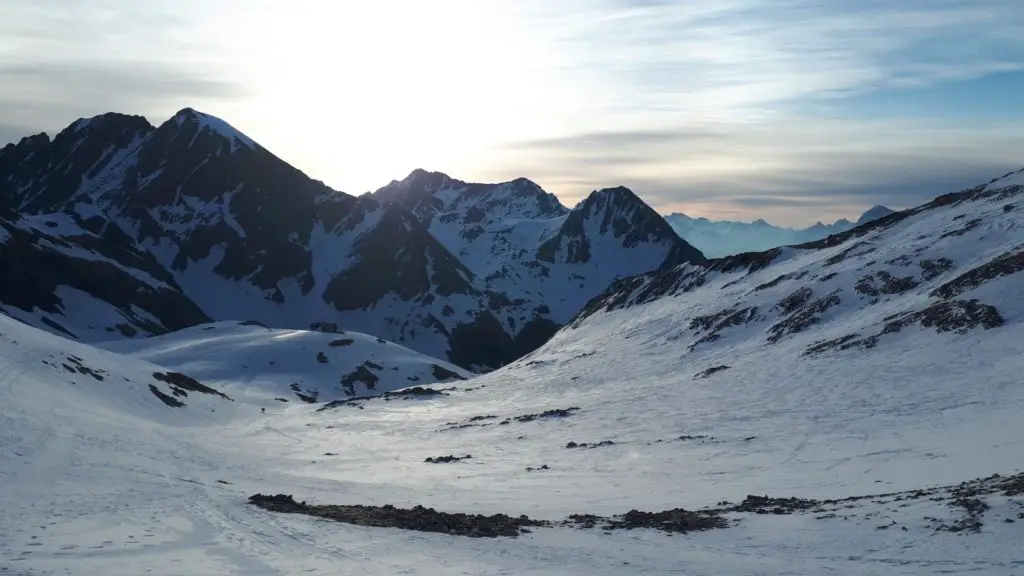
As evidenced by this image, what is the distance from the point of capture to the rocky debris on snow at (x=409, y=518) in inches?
806

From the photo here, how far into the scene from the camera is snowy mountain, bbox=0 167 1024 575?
17469 mm

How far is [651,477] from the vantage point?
98.9 feet

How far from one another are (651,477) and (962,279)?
36.9 meters

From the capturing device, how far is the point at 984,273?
176ft

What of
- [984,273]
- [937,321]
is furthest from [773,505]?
[984,273]

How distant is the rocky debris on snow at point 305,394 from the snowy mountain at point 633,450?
18.1m

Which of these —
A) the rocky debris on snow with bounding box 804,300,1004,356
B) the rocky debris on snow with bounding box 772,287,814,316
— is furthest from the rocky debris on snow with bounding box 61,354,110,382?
the rocky debris on snow with bounding box 772,287,814,316

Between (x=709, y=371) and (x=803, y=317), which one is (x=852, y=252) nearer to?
(x=803, y=317)

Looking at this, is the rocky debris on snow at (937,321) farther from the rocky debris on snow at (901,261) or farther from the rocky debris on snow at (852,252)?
the rocky debris on snow at (852,252)

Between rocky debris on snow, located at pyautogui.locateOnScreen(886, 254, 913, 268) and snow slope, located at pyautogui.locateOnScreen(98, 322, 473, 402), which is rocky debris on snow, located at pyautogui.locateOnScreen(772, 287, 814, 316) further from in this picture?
snow slope, located at pyautogui.locateOnScreen(98, 322, 473, 402)

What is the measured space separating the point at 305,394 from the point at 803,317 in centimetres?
6415

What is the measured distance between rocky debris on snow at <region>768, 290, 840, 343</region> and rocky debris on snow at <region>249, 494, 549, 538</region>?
145 feet

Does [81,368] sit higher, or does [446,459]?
[81,368]

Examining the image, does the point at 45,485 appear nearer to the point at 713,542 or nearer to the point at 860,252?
the point at 713,542
